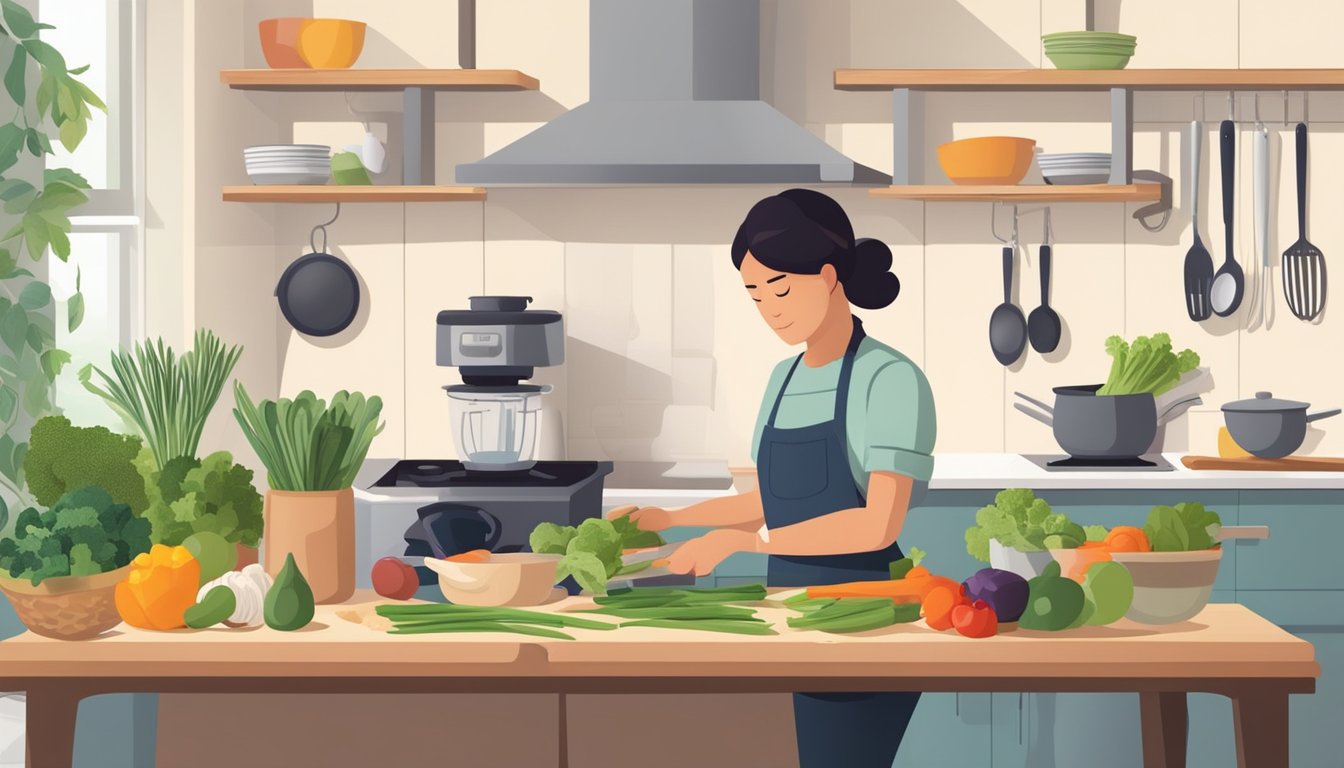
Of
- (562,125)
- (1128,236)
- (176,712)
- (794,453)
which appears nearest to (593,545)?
(794,453)

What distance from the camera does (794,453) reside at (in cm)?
245

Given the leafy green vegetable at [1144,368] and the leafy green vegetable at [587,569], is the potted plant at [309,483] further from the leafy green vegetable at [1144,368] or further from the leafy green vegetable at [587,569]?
the leafy green vegetable at [1144,368]

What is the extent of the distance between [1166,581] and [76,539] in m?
1.48

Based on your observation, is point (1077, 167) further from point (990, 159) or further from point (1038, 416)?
point (1038, 416)

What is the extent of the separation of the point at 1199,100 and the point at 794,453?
2323mm

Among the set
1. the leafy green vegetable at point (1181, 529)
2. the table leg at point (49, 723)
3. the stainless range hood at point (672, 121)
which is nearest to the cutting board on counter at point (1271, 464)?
the stainless range hood at point (672, 121)

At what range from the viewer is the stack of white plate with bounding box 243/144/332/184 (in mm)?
3967

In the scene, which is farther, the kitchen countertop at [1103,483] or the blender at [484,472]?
the kitchen countertop at [1103,483]

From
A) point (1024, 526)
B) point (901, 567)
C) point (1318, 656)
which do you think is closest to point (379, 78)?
point (901, 567)

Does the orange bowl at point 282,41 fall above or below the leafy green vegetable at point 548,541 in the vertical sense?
above

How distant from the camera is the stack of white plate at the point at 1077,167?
12.9 ft

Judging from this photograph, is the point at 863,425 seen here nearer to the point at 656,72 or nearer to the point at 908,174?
the point at 656,72

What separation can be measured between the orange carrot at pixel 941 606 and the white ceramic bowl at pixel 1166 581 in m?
0.23

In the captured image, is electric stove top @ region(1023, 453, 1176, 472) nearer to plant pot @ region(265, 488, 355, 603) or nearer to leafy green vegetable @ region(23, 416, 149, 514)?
plant pot @ region(265, 488, 355, 603)
